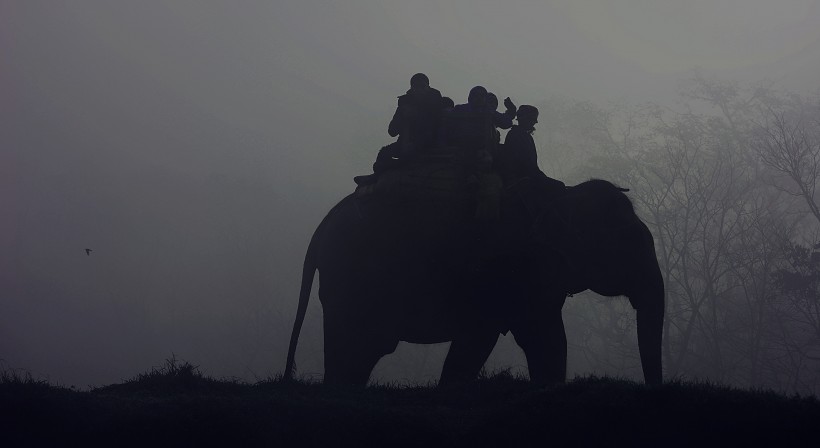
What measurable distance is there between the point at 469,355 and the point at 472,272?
3.88 ft

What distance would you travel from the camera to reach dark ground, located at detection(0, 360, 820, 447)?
223 inches

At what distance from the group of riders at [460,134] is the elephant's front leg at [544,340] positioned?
1.82m

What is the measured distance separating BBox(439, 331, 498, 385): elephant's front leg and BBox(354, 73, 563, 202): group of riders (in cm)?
210

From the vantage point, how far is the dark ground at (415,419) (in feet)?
18.6

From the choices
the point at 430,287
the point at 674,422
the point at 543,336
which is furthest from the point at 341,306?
the point at 674,422

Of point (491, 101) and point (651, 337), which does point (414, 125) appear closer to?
point (491, 101)

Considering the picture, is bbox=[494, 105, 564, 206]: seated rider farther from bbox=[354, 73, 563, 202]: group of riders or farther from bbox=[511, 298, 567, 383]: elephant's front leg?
bbox=[511, 298, 567, 383]: elephant's front leg

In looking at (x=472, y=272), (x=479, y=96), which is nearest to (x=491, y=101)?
(x=479, y=96)

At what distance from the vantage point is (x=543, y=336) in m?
10.2

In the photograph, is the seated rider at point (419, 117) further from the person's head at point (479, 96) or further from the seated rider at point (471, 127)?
the person's head at point (479, 96)

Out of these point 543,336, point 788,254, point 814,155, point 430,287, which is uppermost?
point 814,155

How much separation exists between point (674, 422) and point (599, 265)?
504 centimetres

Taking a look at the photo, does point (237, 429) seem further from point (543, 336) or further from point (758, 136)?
point (758, 136)

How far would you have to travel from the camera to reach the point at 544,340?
10.2 metres
